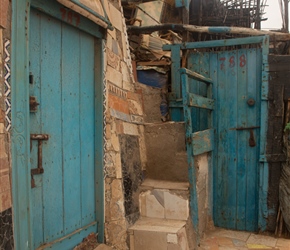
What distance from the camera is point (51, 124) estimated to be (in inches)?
99.6

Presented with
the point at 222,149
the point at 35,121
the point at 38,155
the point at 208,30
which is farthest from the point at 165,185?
the point at 208,30

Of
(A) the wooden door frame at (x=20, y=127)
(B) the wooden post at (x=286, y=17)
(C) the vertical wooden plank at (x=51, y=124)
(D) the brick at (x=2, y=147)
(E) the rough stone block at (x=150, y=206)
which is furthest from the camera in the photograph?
(B) the wooden post at (x=286, y=17)

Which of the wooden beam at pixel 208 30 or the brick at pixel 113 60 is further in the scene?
the wooden beam at pixel 208 30

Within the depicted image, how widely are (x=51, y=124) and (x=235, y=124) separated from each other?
276cm

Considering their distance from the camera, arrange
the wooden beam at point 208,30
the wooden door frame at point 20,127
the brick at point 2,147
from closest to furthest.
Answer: the brick at point 2,147
the wooden door frame at point 20,127
the wooden beam at point 208,30

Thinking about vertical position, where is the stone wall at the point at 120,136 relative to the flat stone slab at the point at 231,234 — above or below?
above

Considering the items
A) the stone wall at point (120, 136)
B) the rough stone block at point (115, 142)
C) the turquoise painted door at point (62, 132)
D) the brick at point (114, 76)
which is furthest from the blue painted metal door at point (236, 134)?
the turquoise painted door at point (62, 132)

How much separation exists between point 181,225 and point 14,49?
7.87 ft

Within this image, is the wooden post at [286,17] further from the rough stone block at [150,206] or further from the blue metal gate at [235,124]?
the rough stone block at [150,206]

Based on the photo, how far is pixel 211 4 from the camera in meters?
12.1

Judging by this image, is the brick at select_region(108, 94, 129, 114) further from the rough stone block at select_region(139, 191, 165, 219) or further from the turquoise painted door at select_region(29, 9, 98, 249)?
the rough stone block at select_region(139, 191, 165, 219)

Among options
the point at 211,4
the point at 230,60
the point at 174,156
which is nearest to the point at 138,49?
the point at 230,60

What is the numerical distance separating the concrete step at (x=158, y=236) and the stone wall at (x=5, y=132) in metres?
1.60

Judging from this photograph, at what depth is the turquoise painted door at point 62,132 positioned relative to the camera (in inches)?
94.0
